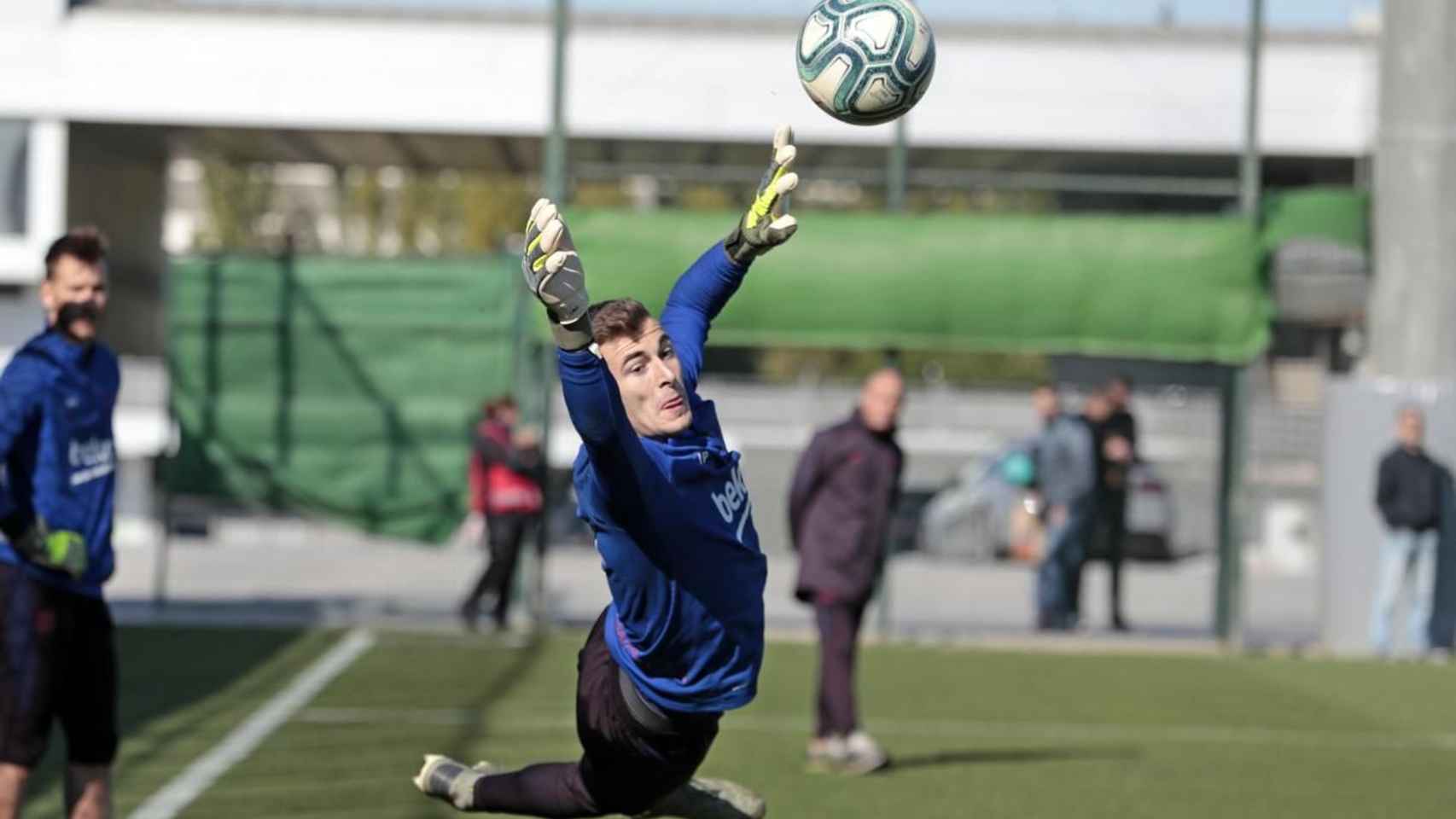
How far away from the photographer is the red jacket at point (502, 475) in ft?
54.4

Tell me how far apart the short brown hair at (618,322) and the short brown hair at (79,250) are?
2181 millimetres

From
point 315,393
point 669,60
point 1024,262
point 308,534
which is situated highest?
point 669,60

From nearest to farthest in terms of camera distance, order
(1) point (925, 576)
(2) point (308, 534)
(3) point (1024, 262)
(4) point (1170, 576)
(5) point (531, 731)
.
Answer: (5) point (531, 731) → (3) point (1024, 262) → (1) point (925, 576) → (4) point (1170, 576) → (2) point (308, 534)

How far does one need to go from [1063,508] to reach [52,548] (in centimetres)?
1188

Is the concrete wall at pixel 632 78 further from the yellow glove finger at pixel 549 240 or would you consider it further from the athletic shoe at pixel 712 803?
the yellow glove finger at pixel 549 240

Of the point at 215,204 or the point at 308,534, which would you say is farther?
the point at 215,204

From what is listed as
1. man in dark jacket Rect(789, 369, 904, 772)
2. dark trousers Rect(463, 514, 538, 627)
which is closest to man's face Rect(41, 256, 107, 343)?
man in dark jacket Rect(789, 369, 904, 772)

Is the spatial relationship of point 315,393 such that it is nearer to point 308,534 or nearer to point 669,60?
point 669,60

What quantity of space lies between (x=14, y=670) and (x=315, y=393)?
1068cm

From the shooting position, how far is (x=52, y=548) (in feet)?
22.8

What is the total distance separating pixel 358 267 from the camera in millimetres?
17609

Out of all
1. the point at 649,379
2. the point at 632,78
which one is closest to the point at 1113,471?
the point at 632,78

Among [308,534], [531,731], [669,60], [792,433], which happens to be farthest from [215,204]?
[531,731]

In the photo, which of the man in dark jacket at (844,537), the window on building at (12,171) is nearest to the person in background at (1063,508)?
the man in dark jacket at (844,537)
